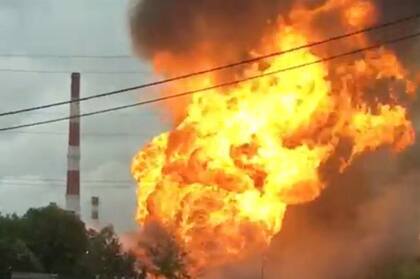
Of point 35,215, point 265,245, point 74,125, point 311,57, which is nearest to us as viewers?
point 311,57

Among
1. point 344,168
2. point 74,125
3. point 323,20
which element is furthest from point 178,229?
point 74,125

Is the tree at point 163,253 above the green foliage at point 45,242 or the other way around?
the other way around

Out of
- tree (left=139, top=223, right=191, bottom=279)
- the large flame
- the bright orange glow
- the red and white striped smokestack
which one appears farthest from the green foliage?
the bright orange glow

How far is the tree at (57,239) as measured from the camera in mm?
61319

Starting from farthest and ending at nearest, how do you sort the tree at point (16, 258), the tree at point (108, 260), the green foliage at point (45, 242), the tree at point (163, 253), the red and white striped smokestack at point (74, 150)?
the red and white striped smokestack at point (74, 150) → the green foliage at point (45, 242) → the tree at point (16, 258) → the tree at point (108, 260) → the tree at point (163, 253)

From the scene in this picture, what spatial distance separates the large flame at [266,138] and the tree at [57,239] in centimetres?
2166

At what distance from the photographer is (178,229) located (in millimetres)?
41500

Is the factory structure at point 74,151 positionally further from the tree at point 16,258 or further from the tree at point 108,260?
the tree at point 108,260

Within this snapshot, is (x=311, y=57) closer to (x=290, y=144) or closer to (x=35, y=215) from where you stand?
(x=290, y=144)

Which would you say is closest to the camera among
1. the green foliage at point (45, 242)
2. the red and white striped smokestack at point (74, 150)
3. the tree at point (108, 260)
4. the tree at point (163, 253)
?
the tree at point (163, 253)

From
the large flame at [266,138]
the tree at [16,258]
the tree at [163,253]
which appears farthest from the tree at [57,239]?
the large flame at [266,138]

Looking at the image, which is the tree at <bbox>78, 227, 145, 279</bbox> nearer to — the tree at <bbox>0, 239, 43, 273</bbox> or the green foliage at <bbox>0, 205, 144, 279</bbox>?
the green foliage at <bbox>0, 205, 144, 279</bbox>

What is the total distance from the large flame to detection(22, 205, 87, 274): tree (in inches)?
853

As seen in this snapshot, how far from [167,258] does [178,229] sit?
1.54 m
